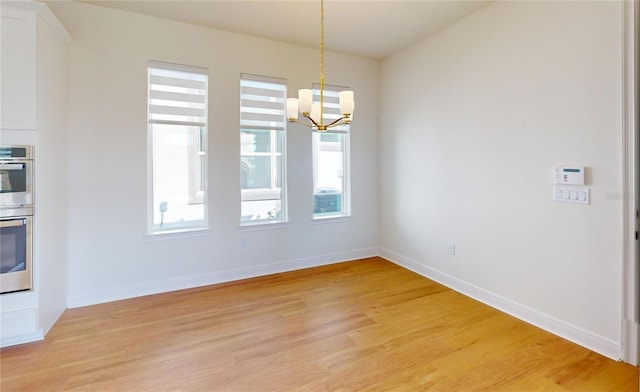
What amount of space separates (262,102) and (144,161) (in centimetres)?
159

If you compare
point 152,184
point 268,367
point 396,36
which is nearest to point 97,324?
point 152,184

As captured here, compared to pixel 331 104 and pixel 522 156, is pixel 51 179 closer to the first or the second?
pixel 331 104

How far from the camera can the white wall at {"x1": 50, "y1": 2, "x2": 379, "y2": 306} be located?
10.2 feet

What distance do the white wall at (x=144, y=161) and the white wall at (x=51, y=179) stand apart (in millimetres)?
120

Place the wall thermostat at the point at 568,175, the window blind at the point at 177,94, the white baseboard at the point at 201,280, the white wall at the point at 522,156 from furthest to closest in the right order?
the window blind at the point at 177,94
the white baseboard at the point at 201,280
the wall thermostat at the point at 568,175
the white wall at the point at 522,156

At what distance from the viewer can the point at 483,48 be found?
315 cm

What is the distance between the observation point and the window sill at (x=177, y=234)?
11.2 ft

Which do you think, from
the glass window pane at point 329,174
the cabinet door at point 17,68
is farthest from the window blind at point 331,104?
the cabinet door at point 17,68

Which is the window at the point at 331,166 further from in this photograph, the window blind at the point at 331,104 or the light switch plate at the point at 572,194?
the light switch plate at the point at 572,194

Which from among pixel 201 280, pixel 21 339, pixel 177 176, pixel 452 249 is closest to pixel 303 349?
pixel 201 280

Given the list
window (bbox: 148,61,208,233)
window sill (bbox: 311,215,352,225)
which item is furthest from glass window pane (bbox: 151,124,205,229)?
window sill (bbox: 311,215,352,225)

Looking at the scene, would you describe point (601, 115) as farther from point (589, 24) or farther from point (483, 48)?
point (483, 48)

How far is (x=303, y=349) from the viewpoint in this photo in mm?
2383

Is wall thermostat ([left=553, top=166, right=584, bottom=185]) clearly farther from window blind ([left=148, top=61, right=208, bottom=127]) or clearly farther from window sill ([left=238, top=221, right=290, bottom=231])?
window blind ([left=148, top=61, right=208, bottom=127])
